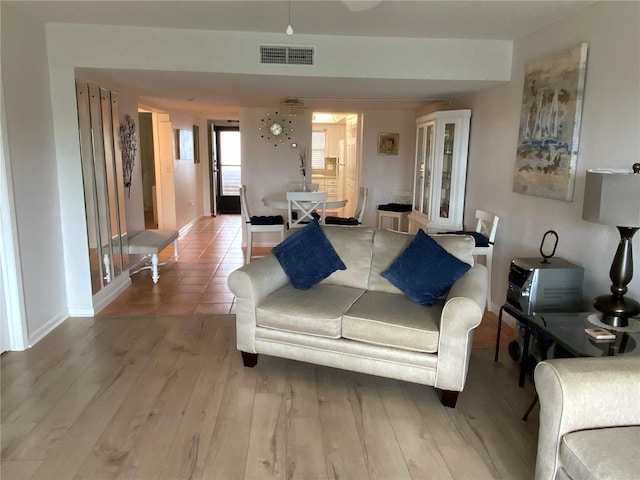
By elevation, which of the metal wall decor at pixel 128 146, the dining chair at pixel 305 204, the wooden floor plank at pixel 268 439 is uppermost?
the metal wall decor at pixel 128 146

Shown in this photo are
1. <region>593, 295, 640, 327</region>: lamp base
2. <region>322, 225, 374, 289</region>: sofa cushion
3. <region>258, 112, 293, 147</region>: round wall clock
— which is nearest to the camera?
<region>593, 295, 640, 327</region>: lamp base

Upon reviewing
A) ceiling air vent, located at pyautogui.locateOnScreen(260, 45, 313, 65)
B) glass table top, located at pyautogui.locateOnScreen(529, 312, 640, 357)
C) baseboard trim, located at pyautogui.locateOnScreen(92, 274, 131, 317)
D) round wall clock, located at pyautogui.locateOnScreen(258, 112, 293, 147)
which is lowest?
baseboard trim, located at pyautogui.locateOnScreen(92, 274, 131, 317)

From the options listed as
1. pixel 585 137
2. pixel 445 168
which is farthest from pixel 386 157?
pixel 585 137

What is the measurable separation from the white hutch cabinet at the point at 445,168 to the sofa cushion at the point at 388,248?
1653mm

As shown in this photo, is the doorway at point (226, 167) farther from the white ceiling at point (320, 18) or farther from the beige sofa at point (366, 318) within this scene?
the beige sofa at point (366, 318)

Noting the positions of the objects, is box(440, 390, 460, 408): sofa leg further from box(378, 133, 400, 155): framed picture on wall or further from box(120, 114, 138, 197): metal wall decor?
box(378, 133, 400, 155): framed picture on wall

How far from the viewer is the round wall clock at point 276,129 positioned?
21.1ft

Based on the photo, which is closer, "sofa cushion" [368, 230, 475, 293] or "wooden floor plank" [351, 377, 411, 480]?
"wooden floor plank" [351, 377, 411, 480]

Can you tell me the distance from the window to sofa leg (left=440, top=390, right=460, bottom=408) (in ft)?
26.3

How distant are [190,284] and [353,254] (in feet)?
7.46

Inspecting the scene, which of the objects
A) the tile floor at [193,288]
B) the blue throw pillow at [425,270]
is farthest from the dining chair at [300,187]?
the blue throw pillow at [425,270]

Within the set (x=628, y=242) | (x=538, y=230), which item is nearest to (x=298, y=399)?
(x=628, y=242)

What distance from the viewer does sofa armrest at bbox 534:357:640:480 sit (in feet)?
5.23

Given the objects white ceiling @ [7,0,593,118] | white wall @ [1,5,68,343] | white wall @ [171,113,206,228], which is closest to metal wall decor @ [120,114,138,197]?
white ceiling @ [7,0,593,118]
